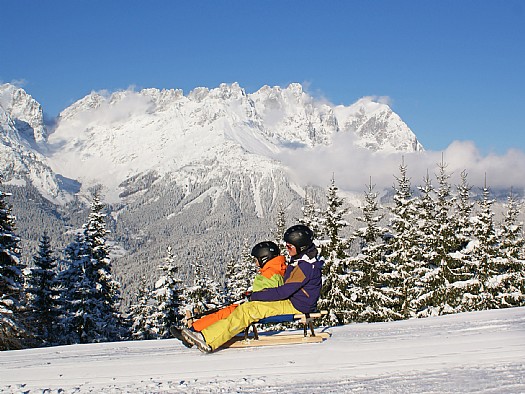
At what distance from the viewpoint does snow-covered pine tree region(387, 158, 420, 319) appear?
24750 millimetres

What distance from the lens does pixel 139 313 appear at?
41844mm

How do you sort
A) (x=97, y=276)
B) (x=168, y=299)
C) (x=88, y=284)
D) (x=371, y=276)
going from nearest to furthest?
(x=371, y=276) → (x=88, y=284) → (x=97, y=276) → (x=168, y=299)

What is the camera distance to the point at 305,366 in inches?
247

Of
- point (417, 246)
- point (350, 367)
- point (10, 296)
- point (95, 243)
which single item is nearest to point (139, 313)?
point (95, 243)

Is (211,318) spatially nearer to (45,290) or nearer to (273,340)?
(273,340)

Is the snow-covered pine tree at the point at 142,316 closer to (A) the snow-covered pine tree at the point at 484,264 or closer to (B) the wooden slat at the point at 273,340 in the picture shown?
(A) the snow-covered pine tree at the point at 484,264

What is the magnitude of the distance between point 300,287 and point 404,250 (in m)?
18.5

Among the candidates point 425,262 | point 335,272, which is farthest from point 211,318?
point 425,262

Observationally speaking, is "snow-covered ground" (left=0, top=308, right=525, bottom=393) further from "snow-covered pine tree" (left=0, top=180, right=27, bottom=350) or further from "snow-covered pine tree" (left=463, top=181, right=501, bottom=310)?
"snow-covered pine tree" (left=463, top=181, right=501, bottom=310)

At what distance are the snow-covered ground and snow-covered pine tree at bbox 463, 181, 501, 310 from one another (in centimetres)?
1588

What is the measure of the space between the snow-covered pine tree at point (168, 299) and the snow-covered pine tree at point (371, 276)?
1122cm

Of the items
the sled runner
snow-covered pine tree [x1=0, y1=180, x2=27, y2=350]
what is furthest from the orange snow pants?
snow-covered pine tree [x1=0, y1=180, x2=27, y2=350]

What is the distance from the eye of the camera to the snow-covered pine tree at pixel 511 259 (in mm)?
23531

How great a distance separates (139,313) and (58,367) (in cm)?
3659
